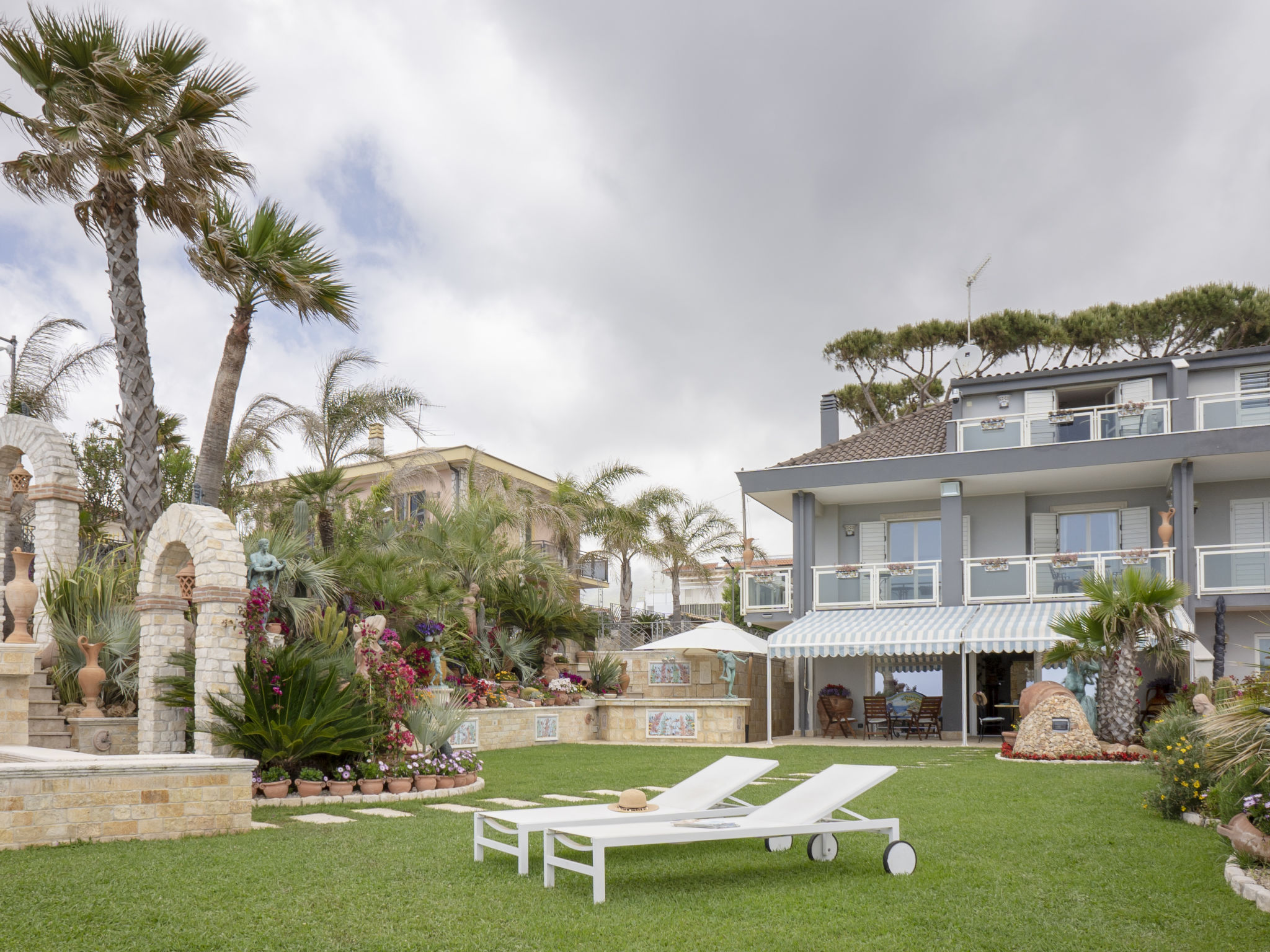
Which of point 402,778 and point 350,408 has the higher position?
point 350,408

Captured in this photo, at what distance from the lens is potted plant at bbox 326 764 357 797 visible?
35.8 ft

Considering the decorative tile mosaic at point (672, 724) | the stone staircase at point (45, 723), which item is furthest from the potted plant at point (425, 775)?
the decorative tile mosaic at point (672, 724)

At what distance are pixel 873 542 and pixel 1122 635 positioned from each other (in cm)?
875

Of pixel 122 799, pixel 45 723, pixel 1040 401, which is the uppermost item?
pixel 1040 401

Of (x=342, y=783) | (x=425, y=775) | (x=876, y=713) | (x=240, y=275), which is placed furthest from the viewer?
(x=876, y=713)

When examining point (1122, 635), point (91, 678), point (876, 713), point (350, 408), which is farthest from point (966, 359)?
point (91, 678)

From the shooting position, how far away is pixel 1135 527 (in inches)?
903

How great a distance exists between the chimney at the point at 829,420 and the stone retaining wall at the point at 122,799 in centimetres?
2026

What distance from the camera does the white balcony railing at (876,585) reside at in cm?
2273

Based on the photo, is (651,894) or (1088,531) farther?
(1088,531)

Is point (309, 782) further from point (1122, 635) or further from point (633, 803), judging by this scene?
point (1122, 635)

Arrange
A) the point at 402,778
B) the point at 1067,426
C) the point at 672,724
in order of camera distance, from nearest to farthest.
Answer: the point at 402,778 < the point at 672,724 < the point at 1067,426

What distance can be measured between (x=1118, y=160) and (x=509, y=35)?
40.5 feet

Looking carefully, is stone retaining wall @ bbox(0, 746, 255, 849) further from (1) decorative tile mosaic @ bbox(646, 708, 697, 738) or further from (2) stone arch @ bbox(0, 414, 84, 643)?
(1) decorative tile mosaic @ bbox(646, 708, 697, 738)
